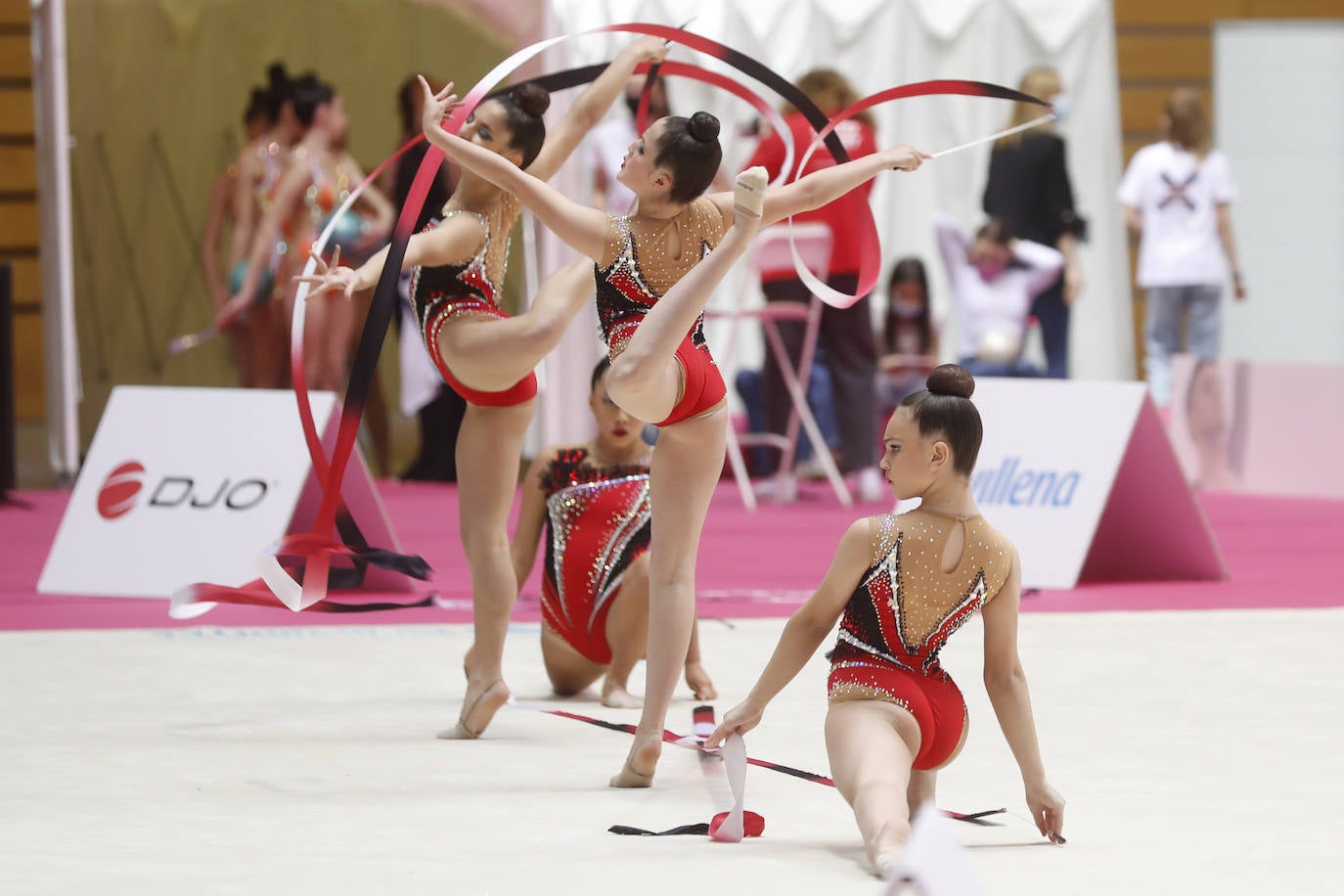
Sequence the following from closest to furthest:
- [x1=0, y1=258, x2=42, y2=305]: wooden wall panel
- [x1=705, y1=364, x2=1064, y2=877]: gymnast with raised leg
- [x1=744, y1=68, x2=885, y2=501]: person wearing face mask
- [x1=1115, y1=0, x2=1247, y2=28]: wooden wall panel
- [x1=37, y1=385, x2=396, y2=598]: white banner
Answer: [x1=705, y1=364, x2=1064, y2=877]: gymnast with raised leg < [x1=37, y1=385, x2=396, y2=598]: white banner < [x1=744, y1=68, x2=885, y2=501]: person wearing face mask < [x1=0, y1=258, x2=42, y2=305]: wooden wall panel < [x1=1115, y1=0, x2=1247, y2=28]: wooden wall panel

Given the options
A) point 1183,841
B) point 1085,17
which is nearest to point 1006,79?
point 1085,17

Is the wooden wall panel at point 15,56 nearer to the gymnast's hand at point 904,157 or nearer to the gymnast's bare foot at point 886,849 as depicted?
the gymnast's hand at point 904,157

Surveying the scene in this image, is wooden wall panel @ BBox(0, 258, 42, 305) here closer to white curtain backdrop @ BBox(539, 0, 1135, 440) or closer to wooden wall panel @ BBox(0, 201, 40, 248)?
wooden wall panel @ BBox(0, 201, 40, 248)

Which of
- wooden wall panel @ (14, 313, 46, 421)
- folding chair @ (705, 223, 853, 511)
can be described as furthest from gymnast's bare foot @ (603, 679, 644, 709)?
wooden wall panel @ (14, 313, 46, 421)

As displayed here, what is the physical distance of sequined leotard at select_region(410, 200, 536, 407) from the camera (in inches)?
163

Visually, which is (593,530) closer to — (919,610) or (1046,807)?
(919,610)

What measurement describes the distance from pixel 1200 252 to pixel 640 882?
8460 mm

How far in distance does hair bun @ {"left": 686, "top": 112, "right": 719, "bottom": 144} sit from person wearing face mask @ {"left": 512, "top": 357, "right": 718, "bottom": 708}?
1.00m

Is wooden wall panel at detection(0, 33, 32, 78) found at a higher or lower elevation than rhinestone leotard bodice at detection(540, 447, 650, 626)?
higher

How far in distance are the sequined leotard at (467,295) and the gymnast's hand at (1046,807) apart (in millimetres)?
1589

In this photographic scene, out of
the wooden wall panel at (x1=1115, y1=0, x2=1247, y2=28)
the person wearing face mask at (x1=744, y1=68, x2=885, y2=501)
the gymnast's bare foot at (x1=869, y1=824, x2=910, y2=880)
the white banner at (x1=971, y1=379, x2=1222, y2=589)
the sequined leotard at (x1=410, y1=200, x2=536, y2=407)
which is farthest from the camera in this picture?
the wooden wall panel at (x1=1115, y1=0, x2=1247, y2=28)

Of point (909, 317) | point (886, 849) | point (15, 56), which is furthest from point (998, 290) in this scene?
point (886, 849)

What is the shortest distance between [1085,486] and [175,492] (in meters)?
2.94

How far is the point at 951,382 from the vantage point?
304 cm
